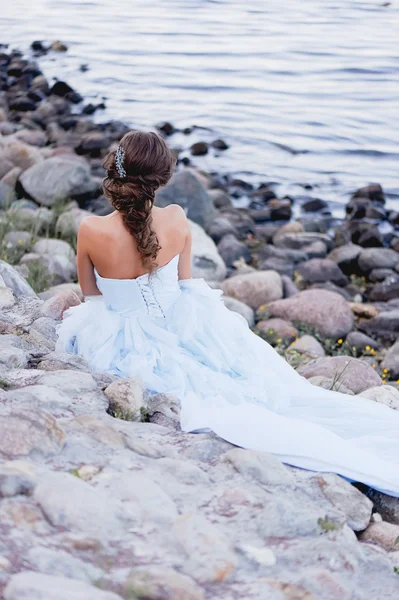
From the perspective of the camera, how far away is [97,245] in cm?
421

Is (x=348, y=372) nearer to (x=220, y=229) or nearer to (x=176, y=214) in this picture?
(x=176, y=214)

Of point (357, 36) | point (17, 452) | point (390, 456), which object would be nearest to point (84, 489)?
point (17, 452)

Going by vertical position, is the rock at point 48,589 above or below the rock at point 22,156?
above

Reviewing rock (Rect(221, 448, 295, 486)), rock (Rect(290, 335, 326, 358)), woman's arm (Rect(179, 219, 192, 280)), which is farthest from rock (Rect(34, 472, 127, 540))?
rock (Rect(290, 335, 326, 358))

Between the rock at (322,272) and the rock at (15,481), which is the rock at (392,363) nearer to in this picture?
the rock at (322,272)

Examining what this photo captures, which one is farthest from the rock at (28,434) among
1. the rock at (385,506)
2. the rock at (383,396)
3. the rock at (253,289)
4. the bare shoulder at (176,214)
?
the rock at (253,289)

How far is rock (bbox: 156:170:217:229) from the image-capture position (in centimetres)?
1032

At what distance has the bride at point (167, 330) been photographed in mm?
3852

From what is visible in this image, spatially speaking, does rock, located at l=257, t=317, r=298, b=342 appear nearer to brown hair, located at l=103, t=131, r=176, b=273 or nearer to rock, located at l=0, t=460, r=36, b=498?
brown hair, located at l=103, t=131, r=176, b=273

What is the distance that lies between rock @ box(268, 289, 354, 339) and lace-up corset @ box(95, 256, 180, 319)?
3.66 meters

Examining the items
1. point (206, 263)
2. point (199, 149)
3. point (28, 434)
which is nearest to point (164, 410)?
point (28, 434)

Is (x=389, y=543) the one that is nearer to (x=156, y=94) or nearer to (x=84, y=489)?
(x=84, y=489)

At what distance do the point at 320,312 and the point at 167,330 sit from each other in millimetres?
3779

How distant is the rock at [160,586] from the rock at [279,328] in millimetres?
5249
